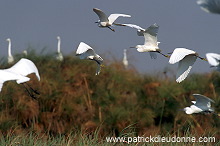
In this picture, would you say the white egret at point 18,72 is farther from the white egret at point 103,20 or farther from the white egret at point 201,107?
the white egret at point 201,107

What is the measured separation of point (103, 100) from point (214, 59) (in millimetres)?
8096

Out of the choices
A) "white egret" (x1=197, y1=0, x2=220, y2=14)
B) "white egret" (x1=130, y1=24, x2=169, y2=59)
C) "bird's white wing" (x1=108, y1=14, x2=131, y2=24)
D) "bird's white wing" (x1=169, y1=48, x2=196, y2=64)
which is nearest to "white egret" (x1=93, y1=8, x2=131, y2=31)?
"bird's white wing" (x1=108, y1=14, x2=131, y2=24)

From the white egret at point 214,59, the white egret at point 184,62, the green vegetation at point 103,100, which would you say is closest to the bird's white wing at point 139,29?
the white egret at point 184,62

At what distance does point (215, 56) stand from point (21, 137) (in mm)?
2661

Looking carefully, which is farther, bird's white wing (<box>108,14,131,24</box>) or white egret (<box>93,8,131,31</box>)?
bird's white wing (<box>108,14,131,24</box>)

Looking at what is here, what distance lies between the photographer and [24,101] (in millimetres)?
11617

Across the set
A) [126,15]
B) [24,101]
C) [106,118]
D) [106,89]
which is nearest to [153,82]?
[106,89]

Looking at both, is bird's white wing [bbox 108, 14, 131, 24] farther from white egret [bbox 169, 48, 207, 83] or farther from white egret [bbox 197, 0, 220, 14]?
white egret [bbox 197, 0, 220, 14]

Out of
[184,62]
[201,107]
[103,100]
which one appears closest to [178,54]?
[184,62]

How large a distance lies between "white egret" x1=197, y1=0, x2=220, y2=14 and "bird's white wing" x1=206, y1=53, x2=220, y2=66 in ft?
1.99

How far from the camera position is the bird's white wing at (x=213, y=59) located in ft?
14.4

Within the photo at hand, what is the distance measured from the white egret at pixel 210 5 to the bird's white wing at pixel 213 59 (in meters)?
0.61

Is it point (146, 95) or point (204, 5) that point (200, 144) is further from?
point (146, 95)

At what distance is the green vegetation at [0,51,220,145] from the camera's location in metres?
11.4
